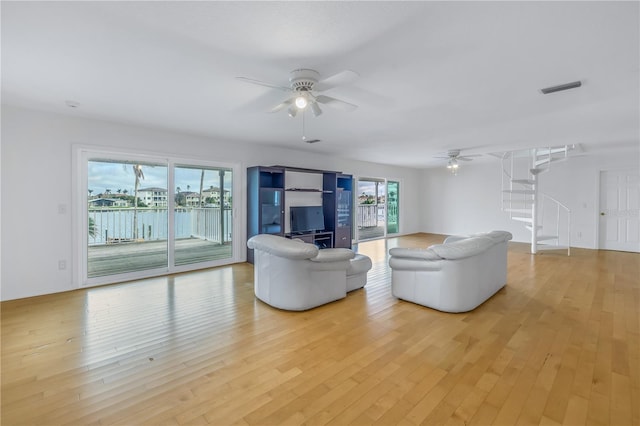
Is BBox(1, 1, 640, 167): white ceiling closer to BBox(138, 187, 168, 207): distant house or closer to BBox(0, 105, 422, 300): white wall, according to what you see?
BBox(0, 105, 422, 300): white wall

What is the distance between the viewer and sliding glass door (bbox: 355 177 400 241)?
30.1ft

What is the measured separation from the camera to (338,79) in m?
2.38

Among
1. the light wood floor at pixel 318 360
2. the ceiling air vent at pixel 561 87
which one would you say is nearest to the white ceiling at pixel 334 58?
the ceiling air vent at pixel 561 87

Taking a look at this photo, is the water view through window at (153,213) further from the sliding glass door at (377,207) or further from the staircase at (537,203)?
the staircase at (537,203)

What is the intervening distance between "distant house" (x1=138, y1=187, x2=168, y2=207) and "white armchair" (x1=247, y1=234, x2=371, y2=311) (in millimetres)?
2280

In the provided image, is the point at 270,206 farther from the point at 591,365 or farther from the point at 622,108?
the point at 622,108

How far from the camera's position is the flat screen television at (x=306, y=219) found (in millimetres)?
6363

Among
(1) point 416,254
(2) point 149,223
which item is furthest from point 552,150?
(2) point 149,223

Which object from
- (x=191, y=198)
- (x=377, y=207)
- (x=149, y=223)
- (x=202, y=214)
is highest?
(x=191, y=198)

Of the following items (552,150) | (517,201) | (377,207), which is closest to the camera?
(552,150)

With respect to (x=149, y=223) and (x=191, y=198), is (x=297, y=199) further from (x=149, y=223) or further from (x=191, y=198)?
(x=149, y=223)

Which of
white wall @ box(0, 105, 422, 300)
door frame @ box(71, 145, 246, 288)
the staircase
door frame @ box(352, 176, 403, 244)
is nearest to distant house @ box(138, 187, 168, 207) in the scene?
door frame @ box(71, 145, 246, 288)

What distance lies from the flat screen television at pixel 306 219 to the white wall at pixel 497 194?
17.5ft

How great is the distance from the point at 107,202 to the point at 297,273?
142 inches
